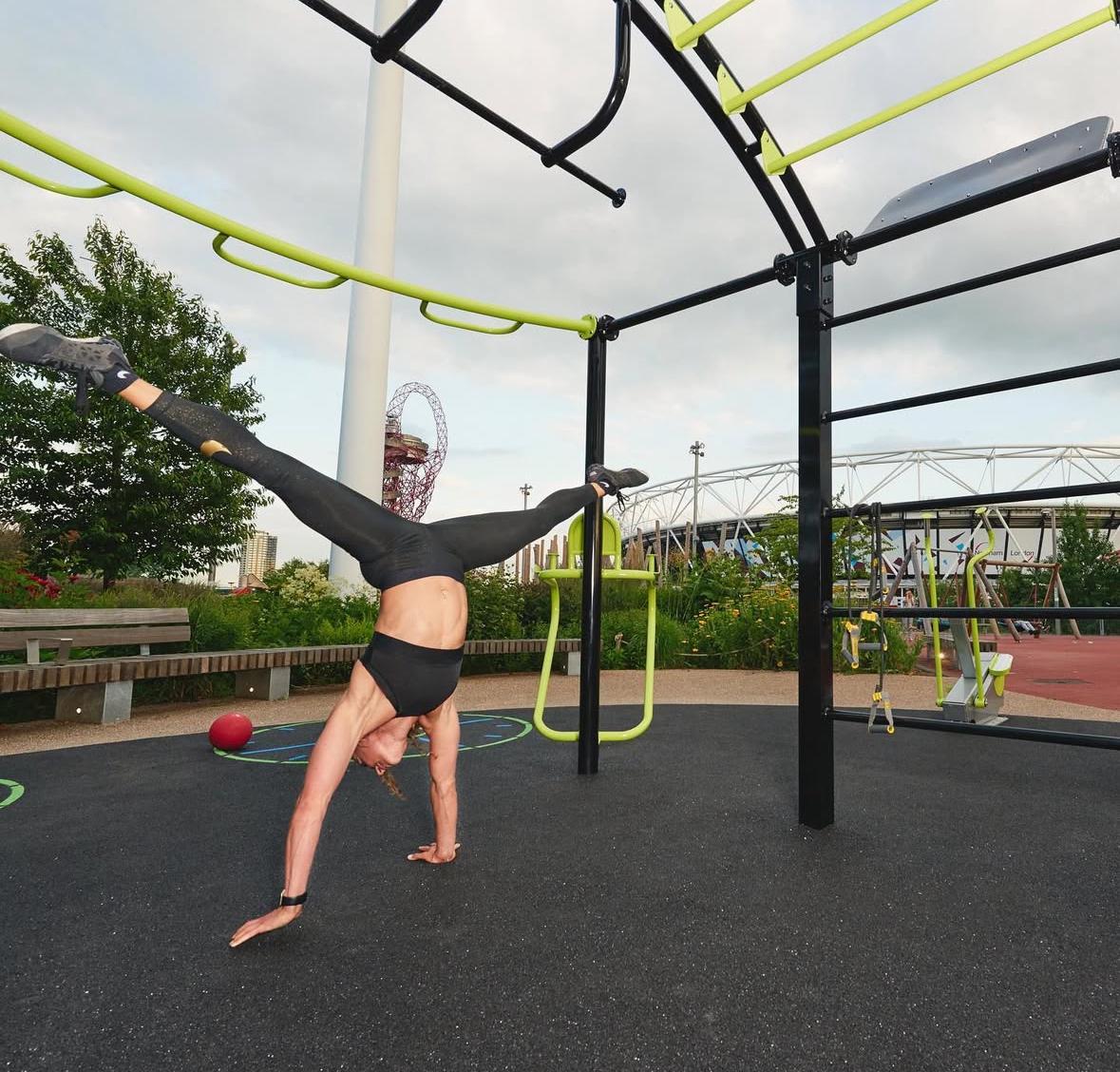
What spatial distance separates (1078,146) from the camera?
81.7 inches

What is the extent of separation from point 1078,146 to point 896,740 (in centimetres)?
342

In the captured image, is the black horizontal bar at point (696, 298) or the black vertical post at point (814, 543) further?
the black horizontal bar at point (696, 298)

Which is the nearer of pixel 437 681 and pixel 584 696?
pixel 437 681

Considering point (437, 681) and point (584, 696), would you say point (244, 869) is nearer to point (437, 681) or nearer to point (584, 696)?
point (437, 681)

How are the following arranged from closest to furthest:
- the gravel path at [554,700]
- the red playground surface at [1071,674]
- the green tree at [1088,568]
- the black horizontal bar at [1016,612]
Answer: the black horizontal bar at [1016,612] → the gravel path at [554,700] → the red playground surface at [1071,674] → the green tree at [1088,568]

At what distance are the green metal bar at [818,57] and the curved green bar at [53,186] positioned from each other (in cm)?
185

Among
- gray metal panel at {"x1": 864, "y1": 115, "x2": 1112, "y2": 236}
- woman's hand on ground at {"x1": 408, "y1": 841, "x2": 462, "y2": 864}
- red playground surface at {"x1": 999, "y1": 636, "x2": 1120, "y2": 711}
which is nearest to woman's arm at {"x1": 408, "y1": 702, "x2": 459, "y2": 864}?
woman's hand on ground at {"x1": 408, "y1": 841, "x2": 462, "y2": 864}

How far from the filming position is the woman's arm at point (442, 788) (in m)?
2.33

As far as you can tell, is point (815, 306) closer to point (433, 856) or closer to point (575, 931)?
point (575, 931)

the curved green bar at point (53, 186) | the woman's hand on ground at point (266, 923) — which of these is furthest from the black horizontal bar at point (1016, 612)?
the curved green bar at point (53, 186)

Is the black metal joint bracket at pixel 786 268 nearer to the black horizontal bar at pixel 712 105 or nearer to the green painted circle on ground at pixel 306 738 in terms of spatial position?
the black horizontal bar at pixel 712 105

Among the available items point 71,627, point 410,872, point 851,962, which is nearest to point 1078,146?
point 851,962

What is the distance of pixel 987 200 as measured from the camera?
2273 mm

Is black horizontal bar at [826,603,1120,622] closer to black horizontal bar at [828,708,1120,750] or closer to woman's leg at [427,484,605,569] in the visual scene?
black horizontal bar at [828,708,1120,750]
